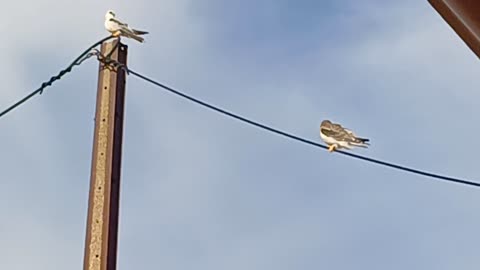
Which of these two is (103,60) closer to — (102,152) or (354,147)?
(102,152)

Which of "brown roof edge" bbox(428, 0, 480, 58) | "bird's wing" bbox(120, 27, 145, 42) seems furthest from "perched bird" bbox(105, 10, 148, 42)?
"brown roof edge" bbox(428, 0, 480, 58)

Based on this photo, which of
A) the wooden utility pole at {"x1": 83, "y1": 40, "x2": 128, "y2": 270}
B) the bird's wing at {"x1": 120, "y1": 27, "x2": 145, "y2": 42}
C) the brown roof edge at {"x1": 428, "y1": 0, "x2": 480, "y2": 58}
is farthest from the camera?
the bird's wing at {"x1": 120, "y1": 27, "x2": 145, "y2": 42}

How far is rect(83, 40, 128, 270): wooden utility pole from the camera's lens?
13.0 ft

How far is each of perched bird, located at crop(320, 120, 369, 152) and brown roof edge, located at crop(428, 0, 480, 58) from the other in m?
4.46

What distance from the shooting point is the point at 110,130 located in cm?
427

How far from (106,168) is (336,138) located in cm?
143

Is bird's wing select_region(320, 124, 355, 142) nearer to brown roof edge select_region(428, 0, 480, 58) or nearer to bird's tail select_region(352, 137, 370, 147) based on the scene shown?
bird's tail select_region(352, 137, 370, 147)

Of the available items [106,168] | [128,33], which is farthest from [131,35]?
[106,168]

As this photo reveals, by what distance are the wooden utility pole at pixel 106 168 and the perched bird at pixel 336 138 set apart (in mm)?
1202

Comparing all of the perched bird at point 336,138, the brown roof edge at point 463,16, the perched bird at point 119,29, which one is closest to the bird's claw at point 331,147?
the perched bird at point 336,138

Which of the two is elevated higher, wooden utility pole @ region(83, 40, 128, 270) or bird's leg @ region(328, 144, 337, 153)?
bird's leg @ region(328, 144, 337, 153)

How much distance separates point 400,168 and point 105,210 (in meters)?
2.81

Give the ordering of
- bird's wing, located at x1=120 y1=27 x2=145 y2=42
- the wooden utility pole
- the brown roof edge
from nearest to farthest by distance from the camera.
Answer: the brown roof edge < the wooden utility pole < bird's wing, located at x1=120 y1=27 x2=145 y2=42

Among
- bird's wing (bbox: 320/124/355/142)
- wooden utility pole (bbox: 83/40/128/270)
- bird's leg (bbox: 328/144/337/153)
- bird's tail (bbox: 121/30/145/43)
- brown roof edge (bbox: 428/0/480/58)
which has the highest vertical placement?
bird's tail (bbox: 121/30/145/43)
